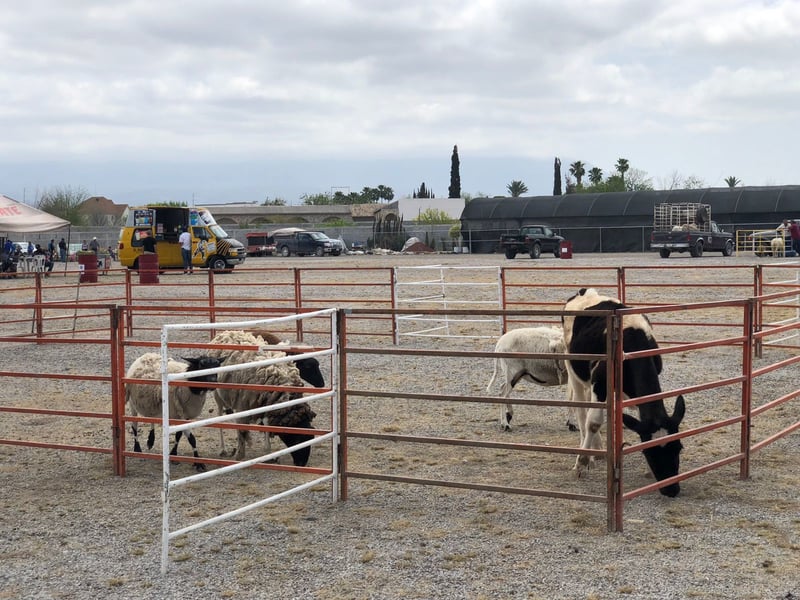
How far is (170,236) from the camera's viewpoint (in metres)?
34.7

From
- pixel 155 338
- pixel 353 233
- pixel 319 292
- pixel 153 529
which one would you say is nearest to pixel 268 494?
pixel 153 529

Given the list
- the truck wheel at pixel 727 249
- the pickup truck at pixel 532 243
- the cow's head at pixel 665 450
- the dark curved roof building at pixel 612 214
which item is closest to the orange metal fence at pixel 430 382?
the cow's head at pixel 665 450

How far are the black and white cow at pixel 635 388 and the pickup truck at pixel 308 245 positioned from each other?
150ft

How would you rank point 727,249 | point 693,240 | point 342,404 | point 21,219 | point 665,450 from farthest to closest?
point 727,249 < point 693,240 < point 21,219 < point 665,450 < point 342,404

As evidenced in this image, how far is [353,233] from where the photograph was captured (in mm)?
65375

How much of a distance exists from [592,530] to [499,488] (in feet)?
2.12

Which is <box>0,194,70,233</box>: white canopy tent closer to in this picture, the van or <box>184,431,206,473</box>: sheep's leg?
<box>184,431,206,473</box>: sheep's leg

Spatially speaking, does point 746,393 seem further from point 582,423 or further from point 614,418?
point 614,418

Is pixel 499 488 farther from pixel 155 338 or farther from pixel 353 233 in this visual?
pixel 353 233

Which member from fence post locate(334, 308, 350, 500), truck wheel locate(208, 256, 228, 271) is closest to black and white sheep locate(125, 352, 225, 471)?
fence post locate(334, 308, 350, 500)

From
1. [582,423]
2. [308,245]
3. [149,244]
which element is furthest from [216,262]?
[582,423]

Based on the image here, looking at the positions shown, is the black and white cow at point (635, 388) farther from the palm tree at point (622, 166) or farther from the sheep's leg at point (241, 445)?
the palm tree at point (622, 166)

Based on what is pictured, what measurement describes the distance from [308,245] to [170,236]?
19113 mm

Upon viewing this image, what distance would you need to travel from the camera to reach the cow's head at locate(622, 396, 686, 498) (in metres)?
6.51
